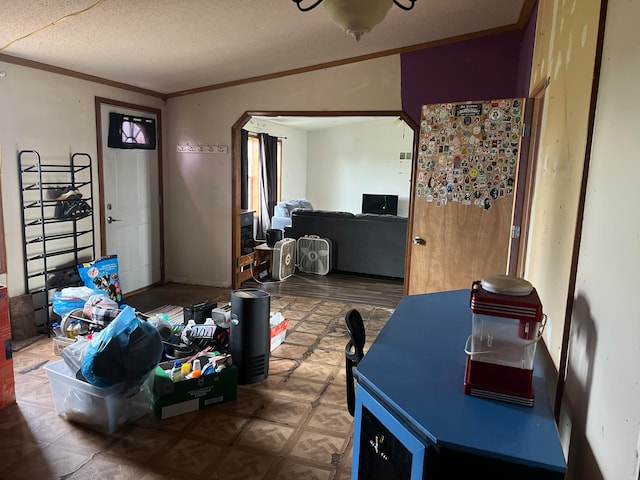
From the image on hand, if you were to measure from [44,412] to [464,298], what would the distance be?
97.3 inches

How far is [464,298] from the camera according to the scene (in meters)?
2.21

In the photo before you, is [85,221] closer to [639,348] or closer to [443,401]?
[443,401]

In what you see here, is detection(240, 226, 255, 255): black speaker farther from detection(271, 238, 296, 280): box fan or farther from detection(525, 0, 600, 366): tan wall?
detection(525, 0, 600, 366): tan wall

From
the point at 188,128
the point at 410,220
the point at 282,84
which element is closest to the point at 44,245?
the point at 188,128

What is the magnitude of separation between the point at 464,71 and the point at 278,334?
295 centimetres

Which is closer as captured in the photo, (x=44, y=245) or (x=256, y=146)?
(x=44, y=245)

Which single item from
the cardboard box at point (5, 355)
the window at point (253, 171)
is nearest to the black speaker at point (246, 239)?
the window at point (253, 171)

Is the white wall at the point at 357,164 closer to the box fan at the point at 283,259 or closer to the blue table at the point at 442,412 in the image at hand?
the box fan at the point at 283,259

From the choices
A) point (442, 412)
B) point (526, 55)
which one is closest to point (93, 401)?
point (442, 412)

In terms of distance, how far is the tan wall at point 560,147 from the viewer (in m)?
1.48

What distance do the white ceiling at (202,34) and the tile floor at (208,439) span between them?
2.34 metres

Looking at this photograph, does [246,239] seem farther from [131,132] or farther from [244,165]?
[244,165]

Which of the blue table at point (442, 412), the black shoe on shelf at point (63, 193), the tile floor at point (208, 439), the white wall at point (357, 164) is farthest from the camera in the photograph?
the white wall at point (357, 164)

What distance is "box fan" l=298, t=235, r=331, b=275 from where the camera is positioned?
240 inches
